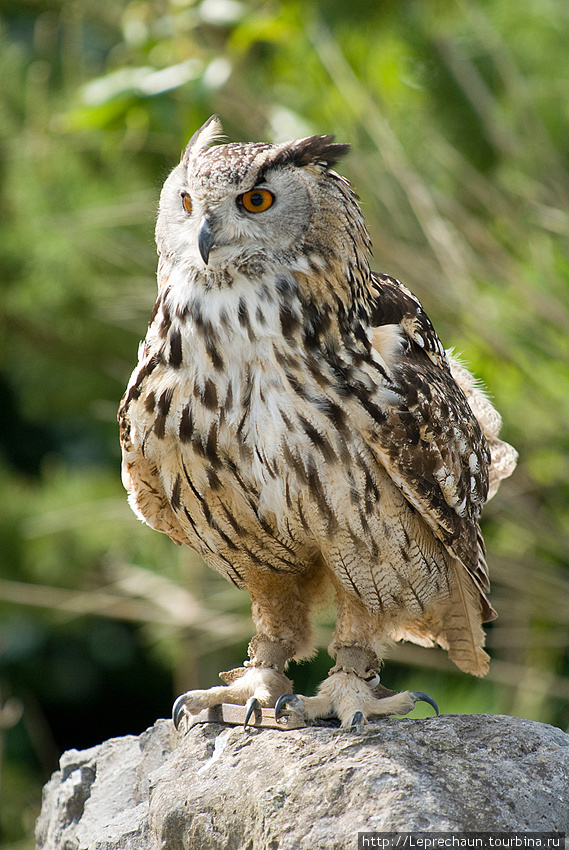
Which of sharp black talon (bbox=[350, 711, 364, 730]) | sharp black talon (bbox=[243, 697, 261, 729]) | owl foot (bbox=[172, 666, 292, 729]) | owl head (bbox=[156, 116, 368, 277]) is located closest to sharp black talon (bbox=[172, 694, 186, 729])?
owl foot (bbox=[172, 666, 292, 729])

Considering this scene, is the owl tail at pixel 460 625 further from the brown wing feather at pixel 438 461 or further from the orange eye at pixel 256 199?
the orange eye at pixel 256 199

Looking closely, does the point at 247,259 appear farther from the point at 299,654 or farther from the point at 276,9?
the point at 276,9

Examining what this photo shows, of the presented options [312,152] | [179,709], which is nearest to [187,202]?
[312,152]

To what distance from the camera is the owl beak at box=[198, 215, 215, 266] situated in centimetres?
188

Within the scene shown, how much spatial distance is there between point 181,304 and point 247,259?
0.18 m

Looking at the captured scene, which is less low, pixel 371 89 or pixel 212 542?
pixel 371 89

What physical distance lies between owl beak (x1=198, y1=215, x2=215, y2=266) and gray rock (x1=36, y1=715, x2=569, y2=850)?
1062 mm

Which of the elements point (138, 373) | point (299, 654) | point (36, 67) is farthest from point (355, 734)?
point (36, 67)

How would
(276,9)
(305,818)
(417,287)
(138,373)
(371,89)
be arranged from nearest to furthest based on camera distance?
(305,818) → (138,373) → (417,287) → (276,9) → (371,89)

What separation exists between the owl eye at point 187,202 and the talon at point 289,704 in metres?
1.13

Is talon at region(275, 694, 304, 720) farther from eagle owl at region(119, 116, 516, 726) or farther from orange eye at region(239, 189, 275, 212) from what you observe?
orange eye at region(239, 189, 275, 212)

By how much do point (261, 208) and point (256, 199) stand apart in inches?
0.9

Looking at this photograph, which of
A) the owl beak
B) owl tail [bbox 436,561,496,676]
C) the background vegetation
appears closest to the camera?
the owl beak

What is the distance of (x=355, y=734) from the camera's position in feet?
6.34
